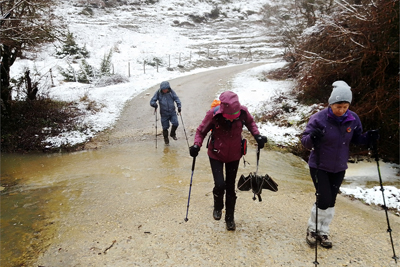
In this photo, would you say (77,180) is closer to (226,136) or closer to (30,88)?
(226,136)

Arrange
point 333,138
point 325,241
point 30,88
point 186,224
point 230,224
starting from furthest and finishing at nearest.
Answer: point 30,88 < point 186,224 < point 230,224 < point 325,241 < point 333,138

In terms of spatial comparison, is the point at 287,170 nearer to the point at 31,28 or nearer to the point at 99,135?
the point at 99,135

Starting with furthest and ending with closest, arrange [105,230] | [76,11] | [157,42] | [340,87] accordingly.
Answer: [76,11] → [157,42] → [105,230] → [340,87]

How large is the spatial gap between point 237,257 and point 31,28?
9086 mm

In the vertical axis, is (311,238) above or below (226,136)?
below

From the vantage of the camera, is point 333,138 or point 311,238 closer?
point 333,138

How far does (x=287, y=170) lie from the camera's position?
24.2 ft

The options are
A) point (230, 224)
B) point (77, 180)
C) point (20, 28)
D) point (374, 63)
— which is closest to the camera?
point (230, 224)

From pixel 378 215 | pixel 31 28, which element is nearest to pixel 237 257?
pixel 378 215

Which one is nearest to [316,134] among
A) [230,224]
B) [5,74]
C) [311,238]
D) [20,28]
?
[311,238]

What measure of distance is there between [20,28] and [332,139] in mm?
9252

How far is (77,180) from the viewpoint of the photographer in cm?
663

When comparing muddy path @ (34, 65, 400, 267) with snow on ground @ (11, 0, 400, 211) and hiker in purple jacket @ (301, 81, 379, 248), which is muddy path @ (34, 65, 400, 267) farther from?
snow on ground @ (11, 0, 400, 211)

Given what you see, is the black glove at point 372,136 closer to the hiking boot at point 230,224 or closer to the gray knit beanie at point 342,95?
the gray knit beanie at point 342,95
